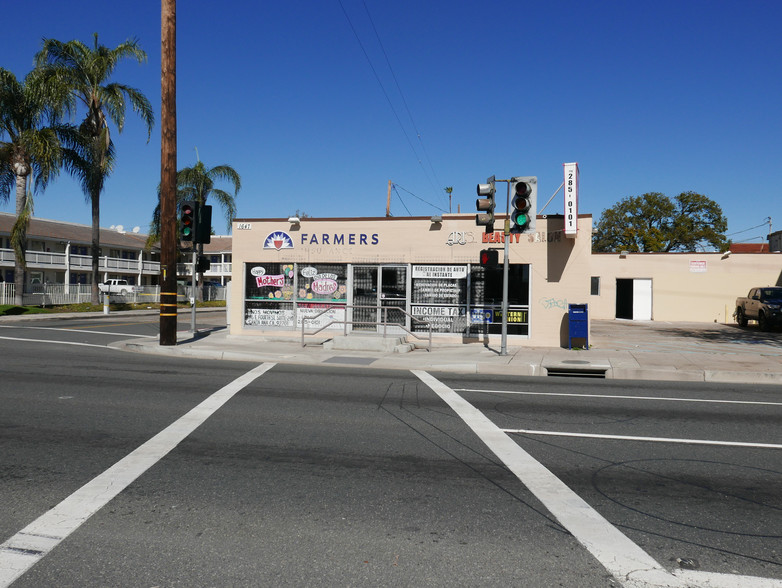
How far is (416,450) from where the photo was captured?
5.88 metres

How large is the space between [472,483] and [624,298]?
96.7 feet

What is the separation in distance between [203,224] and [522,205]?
961 cm

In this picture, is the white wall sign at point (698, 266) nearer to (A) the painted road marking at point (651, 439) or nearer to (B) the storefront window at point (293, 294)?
(B) the storefront window at point (293, 294)

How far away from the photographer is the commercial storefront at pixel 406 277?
1688 centimetres

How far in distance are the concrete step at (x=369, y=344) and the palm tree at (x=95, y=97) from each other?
21.7 m

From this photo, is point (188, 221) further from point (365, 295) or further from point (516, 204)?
point (516, 204)

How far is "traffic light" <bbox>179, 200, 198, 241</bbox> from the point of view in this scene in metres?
16.7

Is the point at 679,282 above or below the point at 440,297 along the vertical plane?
above

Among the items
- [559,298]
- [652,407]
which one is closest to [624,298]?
[559,298]

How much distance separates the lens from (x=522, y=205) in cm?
1398

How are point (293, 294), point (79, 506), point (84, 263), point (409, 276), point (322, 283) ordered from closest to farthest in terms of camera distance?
Answer: point (79, 506), point (409, 276), point (322, 283), point (293, 294), point (84, 263)

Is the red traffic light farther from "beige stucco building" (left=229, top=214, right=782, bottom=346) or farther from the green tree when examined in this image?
the green tree

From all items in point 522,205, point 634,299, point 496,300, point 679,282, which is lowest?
point 634,299

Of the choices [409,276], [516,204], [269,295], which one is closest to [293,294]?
[269,295]
